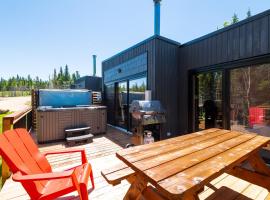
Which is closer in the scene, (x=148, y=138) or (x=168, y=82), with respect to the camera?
(x=148, y=138)

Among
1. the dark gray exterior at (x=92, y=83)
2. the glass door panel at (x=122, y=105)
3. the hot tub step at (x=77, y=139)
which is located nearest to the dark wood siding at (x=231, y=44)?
the glass door panel at (x=122, y=105)

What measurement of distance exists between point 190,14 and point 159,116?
4762 millimetres

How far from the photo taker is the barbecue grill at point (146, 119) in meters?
3.77

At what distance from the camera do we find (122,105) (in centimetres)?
643

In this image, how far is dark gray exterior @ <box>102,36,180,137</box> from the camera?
15.1 ft

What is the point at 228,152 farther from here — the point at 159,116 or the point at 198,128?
the point at 198,128

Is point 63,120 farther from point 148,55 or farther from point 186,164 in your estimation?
point 186,164

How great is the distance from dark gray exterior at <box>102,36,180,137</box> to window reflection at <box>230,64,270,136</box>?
1.66 m

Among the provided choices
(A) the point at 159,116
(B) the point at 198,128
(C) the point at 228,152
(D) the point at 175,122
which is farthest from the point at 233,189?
(D) the point at 175,122

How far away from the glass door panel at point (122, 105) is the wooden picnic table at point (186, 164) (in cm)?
437

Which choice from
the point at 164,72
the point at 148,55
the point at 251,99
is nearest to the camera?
the point at 251,99

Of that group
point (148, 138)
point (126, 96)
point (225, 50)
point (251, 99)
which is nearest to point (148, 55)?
point (126, 96)

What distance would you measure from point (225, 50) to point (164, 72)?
1.68 m

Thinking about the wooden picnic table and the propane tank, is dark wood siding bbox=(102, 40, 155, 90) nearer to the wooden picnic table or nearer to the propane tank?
the propane tank
